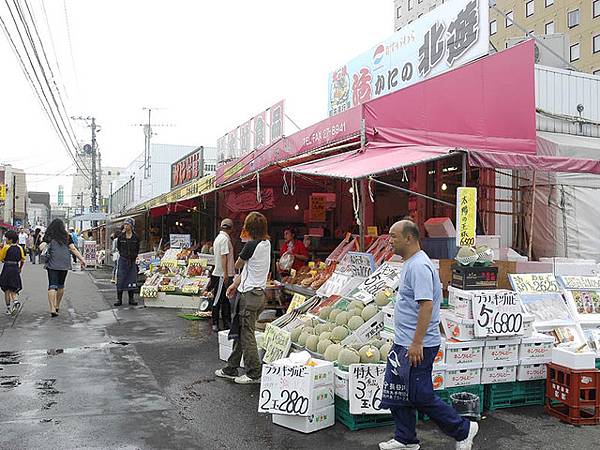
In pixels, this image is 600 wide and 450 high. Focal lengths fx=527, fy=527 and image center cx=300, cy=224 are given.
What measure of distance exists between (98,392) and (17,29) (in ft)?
26.1

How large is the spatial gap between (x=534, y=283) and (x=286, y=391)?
3.42m

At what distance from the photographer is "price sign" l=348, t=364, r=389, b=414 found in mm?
4910

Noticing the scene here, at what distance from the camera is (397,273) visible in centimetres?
653

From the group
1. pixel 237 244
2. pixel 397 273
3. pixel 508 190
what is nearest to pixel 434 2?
pixel 237 244

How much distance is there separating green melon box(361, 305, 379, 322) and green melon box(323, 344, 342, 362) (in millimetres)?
612

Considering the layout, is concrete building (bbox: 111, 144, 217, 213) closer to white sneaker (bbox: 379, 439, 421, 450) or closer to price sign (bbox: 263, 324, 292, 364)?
price sign (bbox: 263, 324, 292, 364)

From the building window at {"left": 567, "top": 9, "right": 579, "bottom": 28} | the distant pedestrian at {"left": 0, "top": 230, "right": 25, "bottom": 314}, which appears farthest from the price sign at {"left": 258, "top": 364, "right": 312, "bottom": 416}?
the building window at {"left": 567, "top": 9, "right": 579, "bottom": 28}

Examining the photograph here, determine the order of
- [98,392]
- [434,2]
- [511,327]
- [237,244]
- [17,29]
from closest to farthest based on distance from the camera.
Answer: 1. [511,327]
2. [98,392]
3. [17,29]
4. [237,244]
5. [434,2]

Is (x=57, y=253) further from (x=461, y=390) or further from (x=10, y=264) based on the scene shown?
(x=461, y=390)

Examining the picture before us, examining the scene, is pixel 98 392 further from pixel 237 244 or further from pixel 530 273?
pixel 237 244

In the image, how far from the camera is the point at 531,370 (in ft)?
18.7

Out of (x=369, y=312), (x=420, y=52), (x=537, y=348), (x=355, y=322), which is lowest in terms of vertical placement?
(x=537, y=348)

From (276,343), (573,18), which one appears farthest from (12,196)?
(276,343)

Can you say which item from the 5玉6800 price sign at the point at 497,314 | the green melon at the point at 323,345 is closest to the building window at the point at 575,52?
the 5玉6800 price sign at the point at 497,314
